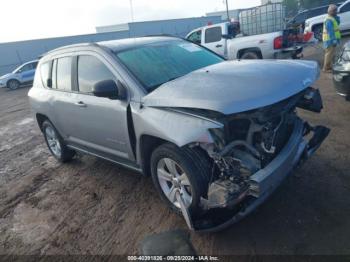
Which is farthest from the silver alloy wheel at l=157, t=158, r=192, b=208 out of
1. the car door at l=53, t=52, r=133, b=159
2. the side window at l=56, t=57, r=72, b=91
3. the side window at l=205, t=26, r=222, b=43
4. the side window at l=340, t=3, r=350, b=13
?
the side window at l=340, t=3, r=350, b=13

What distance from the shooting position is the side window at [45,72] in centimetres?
502

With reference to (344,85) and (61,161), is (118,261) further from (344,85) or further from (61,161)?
(344,85)

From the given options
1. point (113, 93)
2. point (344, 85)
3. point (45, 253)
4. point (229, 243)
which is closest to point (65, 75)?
point (113, 93)

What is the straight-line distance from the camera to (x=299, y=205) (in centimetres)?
325

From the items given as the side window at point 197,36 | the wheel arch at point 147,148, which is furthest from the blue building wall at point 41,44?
the wheel arch at point 147,148

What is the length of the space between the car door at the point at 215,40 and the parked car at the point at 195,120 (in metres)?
7.31

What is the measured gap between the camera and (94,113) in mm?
3873

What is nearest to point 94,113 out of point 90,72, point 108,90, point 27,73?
point 90,72

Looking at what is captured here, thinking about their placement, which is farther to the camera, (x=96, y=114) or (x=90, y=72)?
(x=90, y=72)

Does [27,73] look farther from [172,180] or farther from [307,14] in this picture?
[172,180]

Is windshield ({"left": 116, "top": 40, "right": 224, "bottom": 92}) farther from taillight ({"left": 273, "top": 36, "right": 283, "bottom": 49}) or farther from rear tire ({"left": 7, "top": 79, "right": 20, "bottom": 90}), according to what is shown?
rear tire ({"left": 7, "top": 79, "right": 20, "bottom": 90})

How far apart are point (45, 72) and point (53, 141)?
1.25m

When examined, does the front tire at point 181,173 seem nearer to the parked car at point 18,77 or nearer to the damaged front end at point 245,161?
the damaged front end at point 245,161

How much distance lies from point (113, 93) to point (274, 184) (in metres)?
1.88
